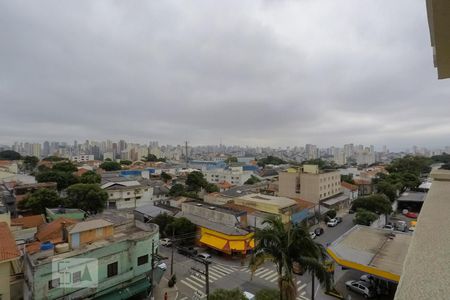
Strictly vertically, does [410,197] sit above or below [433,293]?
below

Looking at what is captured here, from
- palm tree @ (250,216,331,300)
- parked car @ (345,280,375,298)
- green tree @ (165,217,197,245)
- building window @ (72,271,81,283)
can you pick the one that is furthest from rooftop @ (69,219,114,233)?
parked car @ (345,280,375,298)

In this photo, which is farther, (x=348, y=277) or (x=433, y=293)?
(x=348, y=277)

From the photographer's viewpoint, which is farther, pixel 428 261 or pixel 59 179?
pixel 59 179

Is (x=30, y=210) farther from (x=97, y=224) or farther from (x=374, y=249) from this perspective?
(x=374, y=249)

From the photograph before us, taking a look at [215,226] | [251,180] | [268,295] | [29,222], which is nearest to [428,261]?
[268,295]

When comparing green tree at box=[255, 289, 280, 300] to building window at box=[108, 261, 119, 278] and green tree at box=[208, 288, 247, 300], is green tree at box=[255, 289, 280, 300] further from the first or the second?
building window at box=[108, 261, 119, 278]

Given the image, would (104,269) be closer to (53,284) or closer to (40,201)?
(53,284)

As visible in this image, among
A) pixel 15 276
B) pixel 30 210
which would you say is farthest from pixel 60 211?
pixel 15 276

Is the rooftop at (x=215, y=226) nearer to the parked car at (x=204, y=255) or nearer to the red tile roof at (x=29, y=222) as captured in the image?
the parked car at (x=204, y=255)
